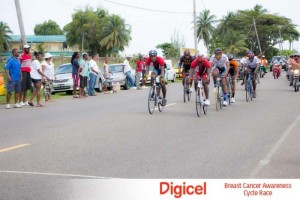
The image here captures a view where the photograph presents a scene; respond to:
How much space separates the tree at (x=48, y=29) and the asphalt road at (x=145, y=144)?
440 feet

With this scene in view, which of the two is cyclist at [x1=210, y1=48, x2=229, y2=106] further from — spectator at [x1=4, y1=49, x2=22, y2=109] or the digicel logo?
the digicel logo

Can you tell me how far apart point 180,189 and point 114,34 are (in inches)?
3915

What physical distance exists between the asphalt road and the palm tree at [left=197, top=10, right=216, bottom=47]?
9768 centimetres

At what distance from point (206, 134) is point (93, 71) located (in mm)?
13839

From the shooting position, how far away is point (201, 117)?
14.8 m

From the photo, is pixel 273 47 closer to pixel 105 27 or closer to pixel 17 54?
pixel 105 27

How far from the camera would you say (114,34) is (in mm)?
103938

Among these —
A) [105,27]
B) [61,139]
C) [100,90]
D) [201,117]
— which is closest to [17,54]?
[201,117]

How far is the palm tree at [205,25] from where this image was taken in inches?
4460

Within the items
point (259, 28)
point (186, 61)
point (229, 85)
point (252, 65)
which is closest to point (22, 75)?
point (186, 61)

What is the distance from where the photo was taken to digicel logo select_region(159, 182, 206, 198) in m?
5.45

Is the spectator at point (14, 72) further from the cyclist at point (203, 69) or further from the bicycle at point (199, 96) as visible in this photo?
the bicycle at point (199, 96)

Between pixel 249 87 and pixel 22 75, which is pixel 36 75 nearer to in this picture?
pixel 22 75

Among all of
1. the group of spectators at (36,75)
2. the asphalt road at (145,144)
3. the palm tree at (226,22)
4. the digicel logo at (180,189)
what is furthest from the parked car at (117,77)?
the palm tree at (226,22)
